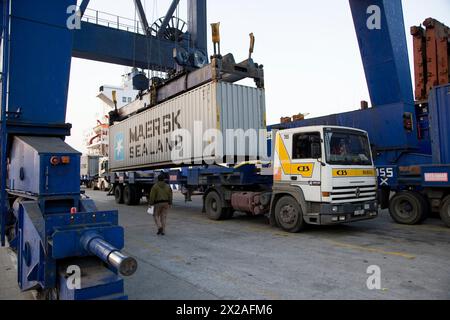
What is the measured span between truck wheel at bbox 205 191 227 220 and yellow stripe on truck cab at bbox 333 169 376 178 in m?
3.87

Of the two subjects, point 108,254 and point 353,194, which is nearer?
point 108,254

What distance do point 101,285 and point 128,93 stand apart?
132ft

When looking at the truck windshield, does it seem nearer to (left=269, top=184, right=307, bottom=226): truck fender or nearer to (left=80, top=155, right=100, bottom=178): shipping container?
(left=269, top=184, right=307, bottom=226): truck fender

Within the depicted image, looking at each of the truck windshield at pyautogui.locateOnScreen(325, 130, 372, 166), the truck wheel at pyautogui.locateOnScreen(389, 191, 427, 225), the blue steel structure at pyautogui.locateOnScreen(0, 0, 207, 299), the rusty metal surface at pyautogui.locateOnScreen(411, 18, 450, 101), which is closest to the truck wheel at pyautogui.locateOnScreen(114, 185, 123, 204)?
the blue steel structure at pyautogui.locateOnScreen(0, 0, 207, 299)

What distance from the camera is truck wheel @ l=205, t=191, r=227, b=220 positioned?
10.3 meters

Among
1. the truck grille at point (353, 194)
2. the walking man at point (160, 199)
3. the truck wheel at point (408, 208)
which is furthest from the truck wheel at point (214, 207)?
the truck wheel at point (408, 208)

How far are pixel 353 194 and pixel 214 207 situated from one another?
4332 millimetres

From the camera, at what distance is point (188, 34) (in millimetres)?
22328

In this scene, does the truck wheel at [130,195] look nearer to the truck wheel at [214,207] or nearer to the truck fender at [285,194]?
the truck wheel at [214,207]

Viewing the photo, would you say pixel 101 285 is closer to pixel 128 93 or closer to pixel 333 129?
pixel 333 129

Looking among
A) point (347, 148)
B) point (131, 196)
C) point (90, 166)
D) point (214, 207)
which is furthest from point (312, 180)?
point (90, 166)

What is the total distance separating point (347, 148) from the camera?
7.94 metres

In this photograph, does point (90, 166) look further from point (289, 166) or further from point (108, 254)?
point (108, 254)
